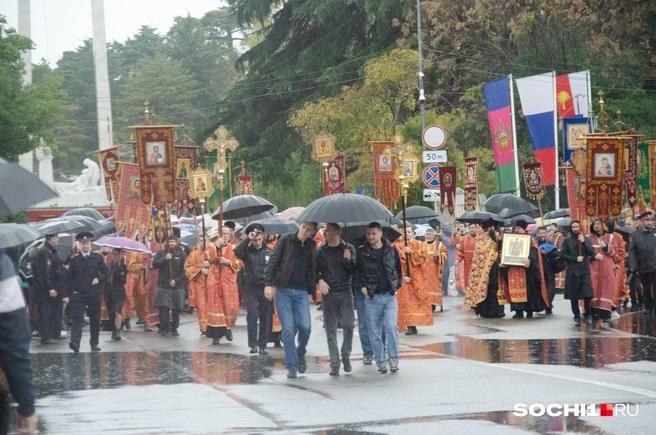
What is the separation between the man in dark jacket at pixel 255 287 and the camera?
17516mm

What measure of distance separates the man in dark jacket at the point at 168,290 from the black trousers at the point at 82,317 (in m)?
2.41

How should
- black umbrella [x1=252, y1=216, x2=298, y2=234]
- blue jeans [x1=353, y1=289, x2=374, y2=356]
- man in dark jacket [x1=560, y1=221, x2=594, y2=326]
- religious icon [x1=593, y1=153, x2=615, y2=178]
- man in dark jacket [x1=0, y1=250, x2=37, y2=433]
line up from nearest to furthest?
1. man in dark jacket [x1=0, y1=250, x2=37, y2=433]
2. blue jeans [x1=353, y1=289, x2=374, y2=356]
3. black umbrella [x1=252, y1=216, x2=298, y2=234]
4. man in dark jacket [x1=560, y1=221, x2=594, y2=326]
5. religious icon [x1=593, y1=153, x2=615, y2=178]

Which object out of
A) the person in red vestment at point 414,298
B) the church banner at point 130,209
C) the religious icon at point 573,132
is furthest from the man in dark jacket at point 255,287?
the religious icon at point 573,132

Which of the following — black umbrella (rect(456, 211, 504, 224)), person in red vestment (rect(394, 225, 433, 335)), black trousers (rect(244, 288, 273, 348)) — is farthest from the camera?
black umbrella (rect(456, 211, 504, 224))

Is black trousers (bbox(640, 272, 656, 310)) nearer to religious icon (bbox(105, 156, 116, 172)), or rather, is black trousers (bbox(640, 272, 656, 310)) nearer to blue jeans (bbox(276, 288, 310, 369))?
blue jeans (bbox(276, 288, 310, 369))

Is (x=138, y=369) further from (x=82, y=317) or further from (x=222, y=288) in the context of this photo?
(x=222, y=288)

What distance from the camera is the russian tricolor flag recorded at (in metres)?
33.4

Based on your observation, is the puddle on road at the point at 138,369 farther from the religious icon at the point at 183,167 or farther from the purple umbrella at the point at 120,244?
the religious icon at the point at 183,167

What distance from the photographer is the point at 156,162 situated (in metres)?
23.5

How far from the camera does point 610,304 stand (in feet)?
67.8

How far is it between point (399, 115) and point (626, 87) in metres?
7.28

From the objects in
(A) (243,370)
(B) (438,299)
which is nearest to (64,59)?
(B) (438,299)

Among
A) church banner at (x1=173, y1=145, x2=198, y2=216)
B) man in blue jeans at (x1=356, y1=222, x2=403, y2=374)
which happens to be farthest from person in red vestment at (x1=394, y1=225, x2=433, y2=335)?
church banner at (x1=173, y1=145, x2=198, y2=216)

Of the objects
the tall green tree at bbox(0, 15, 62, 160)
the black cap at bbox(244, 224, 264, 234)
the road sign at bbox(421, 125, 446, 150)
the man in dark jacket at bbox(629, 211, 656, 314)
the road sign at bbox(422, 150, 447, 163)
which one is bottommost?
the man in dark jacket at bbox(629, 211, 656, 314)
